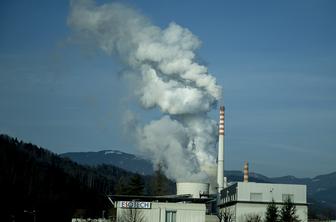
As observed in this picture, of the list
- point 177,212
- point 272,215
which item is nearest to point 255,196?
point 272,215

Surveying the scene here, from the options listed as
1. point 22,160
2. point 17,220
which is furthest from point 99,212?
point 17,220

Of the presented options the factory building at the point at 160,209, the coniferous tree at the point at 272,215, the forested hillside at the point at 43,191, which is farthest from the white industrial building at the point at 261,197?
the forested hillside at the point at 43,191

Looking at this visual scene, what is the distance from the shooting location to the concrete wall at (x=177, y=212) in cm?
5259

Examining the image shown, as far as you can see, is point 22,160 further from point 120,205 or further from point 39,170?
point 120,205

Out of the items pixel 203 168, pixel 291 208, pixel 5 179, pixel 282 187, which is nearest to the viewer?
pixel 291 208

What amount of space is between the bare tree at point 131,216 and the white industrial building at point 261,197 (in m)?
19.9

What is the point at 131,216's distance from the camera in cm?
5006

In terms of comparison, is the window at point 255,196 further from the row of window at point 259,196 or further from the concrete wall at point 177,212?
the concrete wall at point 177,212

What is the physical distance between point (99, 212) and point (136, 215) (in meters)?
57.0

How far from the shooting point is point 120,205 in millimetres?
52875

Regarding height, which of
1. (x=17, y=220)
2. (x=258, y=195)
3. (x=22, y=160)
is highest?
(x=22, y=160)

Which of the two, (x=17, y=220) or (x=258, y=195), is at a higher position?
(x=258, y=195)

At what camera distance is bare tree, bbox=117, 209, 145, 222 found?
50144 mm

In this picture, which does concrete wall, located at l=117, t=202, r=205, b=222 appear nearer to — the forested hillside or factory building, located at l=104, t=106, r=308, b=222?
factory building, located at l=104, t=106, r=308, b=222
